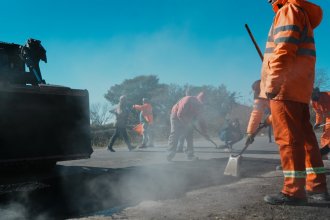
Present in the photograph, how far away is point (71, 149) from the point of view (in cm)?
442

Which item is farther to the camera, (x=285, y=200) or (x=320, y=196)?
(x=320, y=196)

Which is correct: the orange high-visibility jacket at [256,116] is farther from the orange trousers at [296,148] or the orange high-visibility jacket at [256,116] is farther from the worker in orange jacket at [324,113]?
the orange trousers at [296,148]

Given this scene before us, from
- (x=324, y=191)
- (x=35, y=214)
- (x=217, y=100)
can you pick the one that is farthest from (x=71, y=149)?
(x=217, y=100)

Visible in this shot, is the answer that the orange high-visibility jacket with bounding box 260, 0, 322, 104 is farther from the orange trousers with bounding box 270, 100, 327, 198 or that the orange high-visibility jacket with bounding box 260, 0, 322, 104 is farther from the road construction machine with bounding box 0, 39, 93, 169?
the road construction machine with bounding box 0, 39, 93, 169

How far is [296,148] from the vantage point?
9.96 ft

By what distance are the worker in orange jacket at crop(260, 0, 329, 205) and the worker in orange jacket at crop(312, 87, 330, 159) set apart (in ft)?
11.1

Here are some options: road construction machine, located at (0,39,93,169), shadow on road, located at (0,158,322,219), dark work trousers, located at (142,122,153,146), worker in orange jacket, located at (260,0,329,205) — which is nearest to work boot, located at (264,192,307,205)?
worker in orange jacket, located at (260,0,329,205)

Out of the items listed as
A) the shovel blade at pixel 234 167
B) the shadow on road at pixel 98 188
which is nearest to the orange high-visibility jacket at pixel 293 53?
the shadow on road at pixel 98 188

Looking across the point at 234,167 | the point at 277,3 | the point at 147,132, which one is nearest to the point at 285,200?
the point at 234,167

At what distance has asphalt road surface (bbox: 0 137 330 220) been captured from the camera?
2.83 meters

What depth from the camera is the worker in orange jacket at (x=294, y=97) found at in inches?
119

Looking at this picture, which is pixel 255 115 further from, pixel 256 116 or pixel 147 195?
pixel 147 195

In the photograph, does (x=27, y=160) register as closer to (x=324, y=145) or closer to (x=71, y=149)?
(x=71, y=149)

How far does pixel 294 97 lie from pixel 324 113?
4.02 meters
